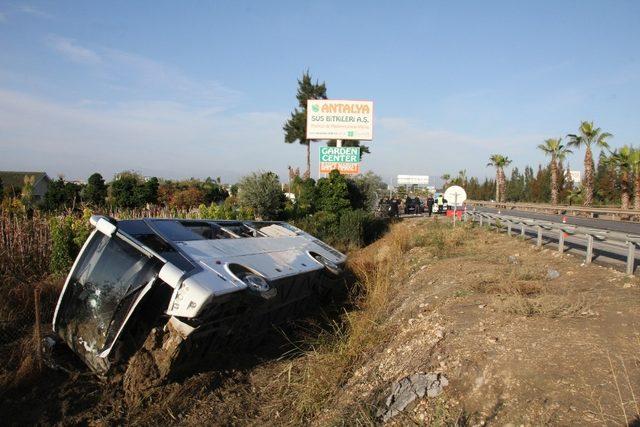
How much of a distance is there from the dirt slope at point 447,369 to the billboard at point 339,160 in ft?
61.5

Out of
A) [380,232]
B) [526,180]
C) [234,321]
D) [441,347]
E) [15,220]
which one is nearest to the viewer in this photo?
[441,347]

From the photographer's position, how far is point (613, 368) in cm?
388

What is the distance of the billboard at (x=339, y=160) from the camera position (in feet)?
86.8

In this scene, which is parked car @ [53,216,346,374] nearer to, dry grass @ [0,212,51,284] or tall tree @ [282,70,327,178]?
dry grass @ [0,212,51,284]

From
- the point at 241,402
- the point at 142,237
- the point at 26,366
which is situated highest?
the point at 142,237

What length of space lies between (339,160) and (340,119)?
3129 mm

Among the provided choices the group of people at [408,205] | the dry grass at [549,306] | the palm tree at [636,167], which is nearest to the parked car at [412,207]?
the group of people at [408,205]

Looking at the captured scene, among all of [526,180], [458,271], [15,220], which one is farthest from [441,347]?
[526,180]

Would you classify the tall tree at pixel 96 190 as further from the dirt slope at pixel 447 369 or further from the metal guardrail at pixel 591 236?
the metal guardrail at pixel 591 236

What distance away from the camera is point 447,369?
4.41 metres

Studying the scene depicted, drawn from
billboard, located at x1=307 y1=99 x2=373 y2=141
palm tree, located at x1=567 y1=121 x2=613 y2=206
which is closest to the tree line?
palm tree, located at x1=567 y1=121 x2=613 y2=206

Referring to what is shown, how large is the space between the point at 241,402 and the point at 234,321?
1.00 metres

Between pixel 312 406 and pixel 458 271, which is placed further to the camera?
pixel 458 271

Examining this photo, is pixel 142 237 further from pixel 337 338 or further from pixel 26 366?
pixel 337 338
